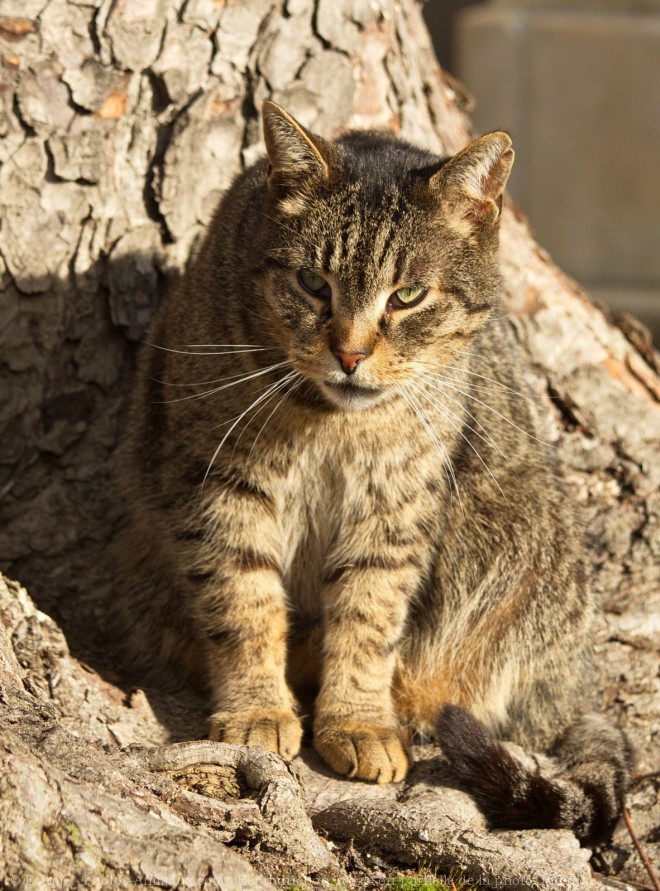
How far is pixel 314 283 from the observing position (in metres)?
3.07

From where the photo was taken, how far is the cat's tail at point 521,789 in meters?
3.04

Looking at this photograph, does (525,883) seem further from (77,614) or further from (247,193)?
(247,193)

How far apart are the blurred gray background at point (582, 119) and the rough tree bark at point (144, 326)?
4.23 metres

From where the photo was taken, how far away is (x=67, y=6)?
3771 millimetres

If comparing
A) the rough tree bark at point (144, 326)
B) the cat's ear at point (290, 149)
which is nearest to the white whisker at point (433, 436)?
the cat's ear at point (290, 149)

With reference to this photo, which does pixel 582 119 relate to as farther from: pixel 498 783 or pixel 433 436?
pixel 498 783

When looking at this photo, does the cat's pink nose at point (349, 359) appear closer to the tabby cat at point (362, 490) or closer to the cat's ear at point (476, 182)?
the tabby cat at point (362, 490)

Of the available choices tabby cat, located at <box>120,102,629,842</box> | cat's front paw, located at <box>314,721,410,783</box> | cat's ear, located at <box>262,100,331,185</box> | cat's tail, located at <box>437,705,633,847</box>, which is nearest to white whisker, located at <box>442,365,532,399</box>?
tabby cat, located at <box>120,102,629,842</box>

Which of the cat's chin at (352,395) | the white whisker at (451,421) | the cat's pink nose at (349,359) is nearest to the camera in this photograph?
the cat's pink nose at (349,359)

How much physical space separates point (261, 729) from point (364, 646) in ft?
1.40

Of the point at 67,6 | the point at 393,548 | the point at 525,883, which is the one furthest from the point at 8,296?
the point at 525,883

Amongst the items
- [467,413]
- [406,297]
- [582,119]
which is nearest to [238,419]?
[406,297]

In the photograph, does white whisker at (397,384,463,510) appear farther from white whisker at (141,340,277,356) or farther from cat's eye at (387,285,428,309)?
white whisker at (141,340,277,356)

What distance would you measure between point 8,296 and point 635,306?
20.3ft
